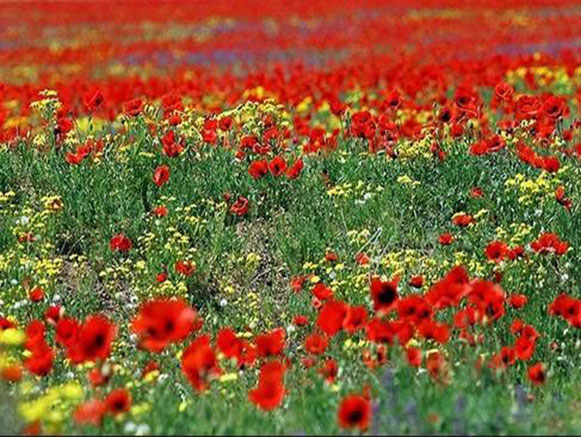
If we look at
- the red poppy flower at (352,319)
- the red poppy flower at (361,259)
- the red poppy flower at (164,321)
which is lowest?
the red poppy flower at (361,259)

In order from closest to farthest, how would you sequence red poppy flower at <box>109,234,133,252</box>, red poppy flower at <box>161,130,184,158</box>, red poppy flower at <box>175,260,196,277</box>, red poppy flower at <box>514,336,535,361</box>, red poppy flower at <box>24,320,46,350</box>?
red poppy flower at <box>24,320,46,350</box> < red poppy flower at <box>514,336,535,361</box> < red poppy flower at <box>175,260,196,277</box> < red poppy flower at <box>109,234,133,252</box> < red poppy flower at <box>161,130,184,158</box>

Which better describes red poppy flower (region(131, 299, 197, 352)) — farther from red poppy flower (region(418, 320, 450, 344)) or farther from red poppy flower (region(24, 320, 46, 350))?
red poppy flower (region(418, 320, 450, 344))

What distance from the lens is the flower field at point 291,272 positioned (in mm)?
3762

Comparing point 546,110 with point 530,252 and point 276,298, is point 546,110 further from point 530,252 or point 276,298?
point 276,298

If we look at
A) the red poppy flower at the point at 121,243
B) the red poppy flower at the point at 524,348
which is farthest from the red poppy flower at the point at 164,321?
the red poppy flower at the point at 121,243

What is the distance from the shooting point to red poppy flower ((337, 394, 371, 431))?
10.9 feet

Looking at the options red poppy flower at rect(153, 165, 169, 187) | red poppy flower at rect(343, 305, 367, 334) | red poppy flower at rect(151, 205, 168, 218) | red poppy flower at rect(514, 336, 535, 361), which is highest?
red poppy flower at rect(343, 305, 367, 334)

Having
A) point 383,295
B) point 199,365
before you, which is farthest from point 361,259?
point 199,365

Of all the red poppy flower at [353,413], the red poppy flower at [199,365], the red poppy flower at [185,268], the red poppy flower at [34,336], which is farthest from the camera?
the red poppy flower at [185,268]

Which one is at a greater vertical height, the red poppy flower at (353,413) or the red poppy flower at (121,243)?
the red poppy flower at (353,413)

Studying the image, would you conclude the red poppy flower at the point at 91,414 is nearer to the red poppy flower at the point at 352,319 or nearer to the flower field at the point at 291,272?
the flower field at the point at 291,272

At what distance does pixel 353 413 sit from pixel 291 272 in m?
2.84

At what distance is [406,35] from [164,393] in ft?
53.7

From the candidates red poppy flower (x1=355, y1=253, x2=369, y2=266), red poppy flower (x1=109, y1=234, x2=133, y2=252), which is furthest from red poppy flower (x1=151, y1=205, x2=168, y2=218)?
red poppy flower (x1=355, y1=253, x2=369, y2=266)
